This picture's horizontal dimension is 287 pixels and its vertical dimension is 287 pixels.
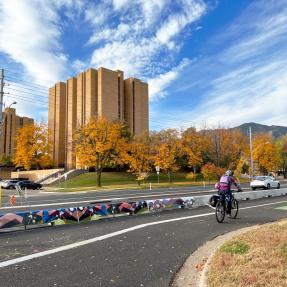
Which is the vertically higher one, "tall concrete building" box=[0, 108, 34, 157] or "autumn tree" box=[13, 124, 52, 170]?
"tall concrete building" box=[0, 108, 34, 157]

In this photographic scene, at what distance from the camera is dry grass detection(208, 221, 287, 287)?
4.81 meters

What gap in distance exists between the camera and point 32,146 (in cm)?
6925

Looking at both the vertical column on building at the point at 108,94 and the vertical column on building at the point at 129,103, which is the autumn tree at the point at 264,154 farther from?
the vertical column on building at the point at 129,103

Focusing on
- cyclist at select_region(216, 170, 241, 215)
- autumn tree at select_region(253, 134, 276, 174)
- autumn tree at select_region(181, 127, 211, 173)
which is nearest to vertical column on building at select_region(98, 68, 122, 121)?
autumn tree at select_region(181, 127, 211, 173)

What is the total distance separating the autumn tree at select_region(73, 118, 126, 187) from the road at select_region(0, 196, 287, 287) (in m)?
35.5

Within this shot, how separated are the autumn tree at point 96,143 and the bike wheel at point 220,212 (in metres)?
36.3

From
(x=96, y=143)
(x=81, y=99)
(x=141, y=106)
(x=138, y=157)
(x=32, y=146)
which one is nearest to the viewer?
(x=96, y=143)

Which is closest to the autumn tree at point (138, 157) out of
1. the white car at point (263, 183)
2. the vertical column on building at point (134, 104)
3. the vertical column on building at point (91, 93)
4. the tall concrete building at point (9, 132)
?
the white car at point (263, 183)

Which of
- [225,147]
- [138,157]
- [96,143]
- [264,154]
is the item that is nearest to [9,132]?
[138,157]

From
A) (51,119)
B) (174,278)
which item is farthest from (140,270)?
(51,119)

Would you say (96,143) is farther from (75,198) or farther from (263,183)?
(263,183)

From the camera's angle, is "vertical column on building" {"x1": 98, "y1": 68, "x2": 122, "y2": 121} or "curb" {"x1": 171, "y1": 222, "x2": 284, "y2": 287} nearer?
"curb" {"x1": 171, "y1": 222, "x2": 284, "y2": 287}

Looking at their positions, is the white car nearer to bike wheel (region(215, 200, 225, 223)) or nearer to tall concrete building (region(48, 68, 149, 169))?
bike wheel (region(215, 200, 225, 223))

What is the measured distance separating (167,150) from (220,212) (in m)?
42.7
